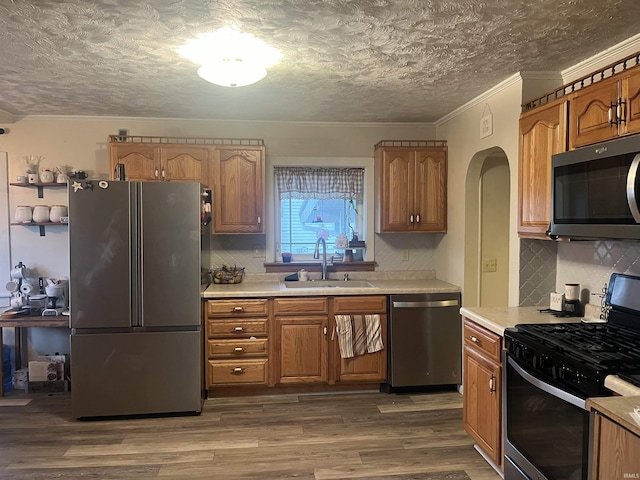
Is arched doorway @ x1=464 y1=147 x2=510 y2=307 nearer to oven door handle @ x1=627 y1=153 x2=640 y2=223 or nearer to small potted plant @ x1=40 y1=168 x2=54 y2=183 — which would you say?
oven door handle @ x1=627 y1=153 x2=640 y2=223

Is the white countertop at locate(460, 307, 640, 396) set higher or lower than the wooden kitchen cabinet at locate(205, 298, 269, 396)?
higher

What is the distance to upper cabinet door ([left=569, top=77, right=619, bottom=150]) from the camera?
2.04 m

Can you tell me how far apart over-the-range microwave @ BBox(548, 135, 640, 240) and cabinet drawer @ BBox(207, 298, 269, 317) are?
2.20m

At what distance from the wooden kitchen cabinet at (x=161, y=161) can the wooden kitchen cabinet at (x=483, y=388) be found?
8.14ft

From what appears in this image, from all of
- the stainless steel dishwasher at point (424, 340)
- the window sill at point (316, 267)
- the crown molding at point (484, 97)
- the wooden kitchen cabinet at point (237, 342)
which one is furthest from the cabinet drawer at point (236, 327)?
the crown molding at point (484, 97)

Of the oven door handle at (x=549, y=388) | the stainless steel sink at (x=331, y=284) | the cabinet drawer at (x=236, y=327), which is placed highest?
the stainless steel sink at (x=331, y=284)

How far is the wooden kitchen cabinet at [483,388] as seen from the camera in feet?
8.09

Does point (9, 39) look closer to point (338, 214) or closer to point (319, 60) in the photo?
point (319, 60)

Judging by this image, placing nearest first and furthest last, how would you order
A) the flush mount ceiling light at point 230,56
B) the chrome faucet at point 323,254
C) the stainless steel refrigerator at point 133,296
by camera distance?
the flush mount ceiling light at point 230,56 → the stainless steel refrigerator at point 133,296 → the chrome faucet at point 323,254

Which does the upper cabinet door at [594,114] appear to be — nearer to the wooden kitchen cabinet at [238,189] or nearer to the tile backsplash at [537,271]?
the tile backsplash at [537,271]

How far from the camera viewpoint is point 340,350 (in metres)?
3.70

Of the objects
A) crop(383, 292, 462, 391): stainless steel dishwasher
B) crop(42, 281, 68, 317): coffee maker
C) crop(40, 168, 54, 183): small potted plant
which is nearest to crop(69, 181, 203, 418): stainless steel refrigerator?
crop(42, 281, 68, 317): coffee maker

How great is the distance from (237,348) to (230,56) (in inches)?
88.1

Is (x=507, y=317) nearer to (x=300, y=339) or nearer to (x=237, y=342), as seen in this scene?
(x=300, y=339)
